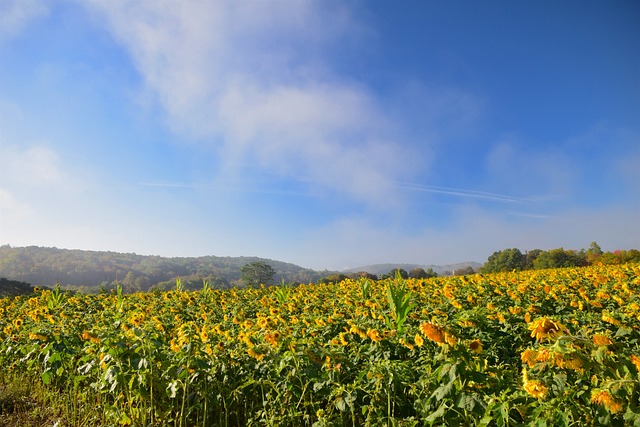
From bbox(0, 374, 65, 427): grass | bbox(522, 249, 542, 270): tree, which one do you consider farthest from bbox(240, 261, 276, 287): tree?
bbox(0, 374, 65, 427): grass

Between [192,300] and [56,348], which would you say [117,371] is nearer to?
[56,348]

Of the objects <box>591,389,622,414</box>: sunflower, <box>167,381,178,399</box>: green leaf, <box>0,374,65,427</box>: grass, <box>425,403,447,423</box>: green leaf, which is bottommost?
<box>0,374,65,427</box>: grass

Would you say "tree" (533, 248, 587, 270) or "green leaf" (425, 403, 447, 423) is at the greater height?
"tree" (533, 248, 587, 270)

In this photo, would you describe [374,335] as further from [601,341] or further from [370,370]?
[601,341]

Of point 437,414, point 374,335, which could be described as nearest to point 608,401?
point 437,414

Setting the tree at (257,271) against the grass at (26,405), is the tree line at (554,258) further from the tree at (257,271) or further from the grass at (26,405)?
the tree at (257,271)

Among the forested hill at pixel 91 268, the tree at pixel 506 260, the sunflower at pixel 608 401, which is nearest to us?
the sunflower at pixel 608 401

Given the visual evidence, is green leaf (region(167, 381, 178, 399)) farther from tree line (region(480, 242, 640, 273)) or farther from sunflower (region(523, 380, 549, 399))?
tree line (region(480, 242, 640, 273))

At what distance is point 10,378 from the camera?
17.2ft

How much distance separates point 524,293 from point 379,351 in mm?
3614

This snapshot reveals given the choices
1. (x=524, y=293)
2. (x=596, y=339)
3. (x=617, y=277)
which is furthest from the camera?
(x=617, y=277)

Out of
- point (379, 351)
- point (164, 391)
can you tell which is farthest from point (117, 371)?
point (379, 351)

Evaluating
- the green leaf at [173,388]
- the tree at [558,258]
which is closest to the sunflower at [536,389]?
the green leaf at [173,388]

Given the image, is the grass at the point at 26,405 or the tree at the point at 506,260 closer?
the grass at the point at 26,405
